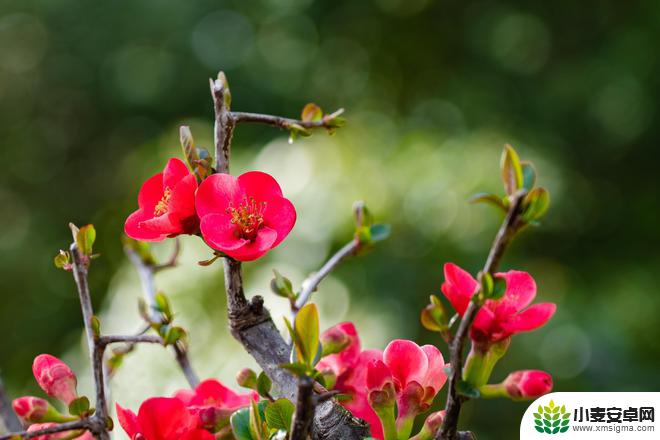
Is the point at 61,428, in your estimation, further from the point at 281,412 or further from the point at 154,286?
the point at 154,286

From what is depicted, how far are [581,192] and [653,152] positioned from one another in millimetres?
345

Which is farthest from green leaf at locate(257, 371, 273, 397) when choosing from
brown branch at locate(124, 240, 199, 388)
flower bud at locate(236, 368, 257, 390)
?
brown branch at locate(124, 240, 199, 388)

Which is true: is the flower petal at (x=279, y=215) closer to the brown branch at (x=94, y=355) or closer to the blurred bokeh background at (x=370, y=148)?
the brown branch at (x=94, y=355)

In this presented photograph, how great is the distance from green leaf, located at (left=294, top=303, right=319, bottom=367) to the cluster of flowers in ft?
0.13

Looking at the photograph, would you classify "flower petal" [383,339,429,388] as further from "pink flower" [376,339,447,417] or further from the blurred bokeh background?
the blurred bokeh background

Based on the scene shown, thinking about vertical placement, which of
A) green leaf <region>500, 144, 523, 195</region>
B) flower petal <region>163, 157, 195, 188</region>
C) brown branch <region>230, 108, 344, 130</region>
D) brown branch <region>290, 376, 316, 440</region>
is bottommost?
brown branch <region>290, 376, 316, 440</region>

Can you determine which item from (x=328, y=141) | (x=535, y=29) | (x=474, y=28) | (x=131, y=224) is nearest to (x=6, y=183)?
(x=328, y=141)

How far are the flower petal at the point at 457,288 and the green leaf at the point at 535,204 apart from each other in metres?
0.04

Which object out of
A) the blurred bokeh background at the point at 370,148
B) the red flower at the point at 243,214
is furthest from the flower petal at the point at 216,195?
the blurred bokeh background at the point at 370,148

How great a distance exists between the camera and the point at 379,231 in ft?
1.07

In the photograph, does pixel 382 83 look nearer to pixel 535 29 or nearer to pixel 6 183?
pixel 535 29

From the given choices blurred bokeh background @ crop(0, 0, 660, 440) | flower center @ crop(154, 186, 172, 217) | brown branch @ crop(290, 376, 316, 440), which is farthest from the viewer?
blurred bokeh background @ crop(0, 0, 660, 440)

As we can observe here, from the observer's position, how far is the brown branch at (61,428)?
0.73ft

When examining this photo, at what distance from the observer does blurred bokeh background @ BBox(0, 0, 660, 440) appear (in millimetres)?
1312
